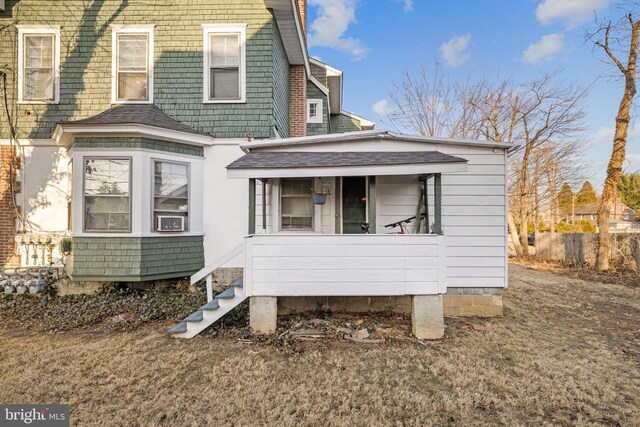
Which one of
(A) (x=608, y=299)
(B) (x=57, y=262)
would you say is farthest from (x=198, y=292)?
(A) (x=608, y=299)

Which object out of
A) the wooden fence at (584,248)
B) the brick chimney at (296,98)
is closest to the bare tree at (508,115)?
the wooden fence at (584,248)

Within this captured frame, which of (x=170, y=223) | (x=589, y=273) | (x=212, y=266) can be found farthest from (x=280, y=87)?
(x=589, y=273)

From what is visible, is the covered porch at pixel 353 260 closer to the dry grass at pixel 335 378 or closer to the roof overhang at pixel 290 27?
the dry grass at pixel 335 378

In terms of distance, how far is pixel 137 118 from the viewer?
21.6ft

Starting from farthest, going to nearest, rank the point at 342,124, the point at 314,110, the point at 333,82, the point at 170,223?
the point at 342,124 < the point at 333,82 < the point at 314,110 < the point at 170,223

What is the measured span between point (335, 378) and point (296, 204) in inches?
142

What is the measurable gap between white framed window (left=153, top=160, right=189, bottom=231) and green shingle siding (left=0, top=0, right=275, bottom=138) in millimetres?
1171

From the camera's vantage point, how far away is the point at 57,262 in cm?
712

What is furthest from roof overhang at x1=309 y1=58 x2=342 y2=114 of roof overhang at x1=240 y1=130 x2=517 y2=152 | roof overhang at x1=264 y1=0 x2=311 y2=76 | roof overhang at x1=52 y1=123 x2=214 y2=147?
roof overhang at x1=240 y1=130 x2=517 y2=152

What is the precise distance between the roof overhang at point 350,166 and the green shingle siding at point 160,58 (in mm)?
2605

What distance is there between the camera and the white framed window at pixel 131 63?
7473mm

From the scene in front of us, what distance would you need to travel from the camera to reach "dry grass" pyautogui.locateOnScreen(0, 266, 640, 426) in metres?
3.02

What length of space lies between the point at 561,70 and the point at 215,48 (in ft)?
56.5

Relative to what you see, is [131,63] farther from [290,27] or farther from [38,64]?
[290,27]
